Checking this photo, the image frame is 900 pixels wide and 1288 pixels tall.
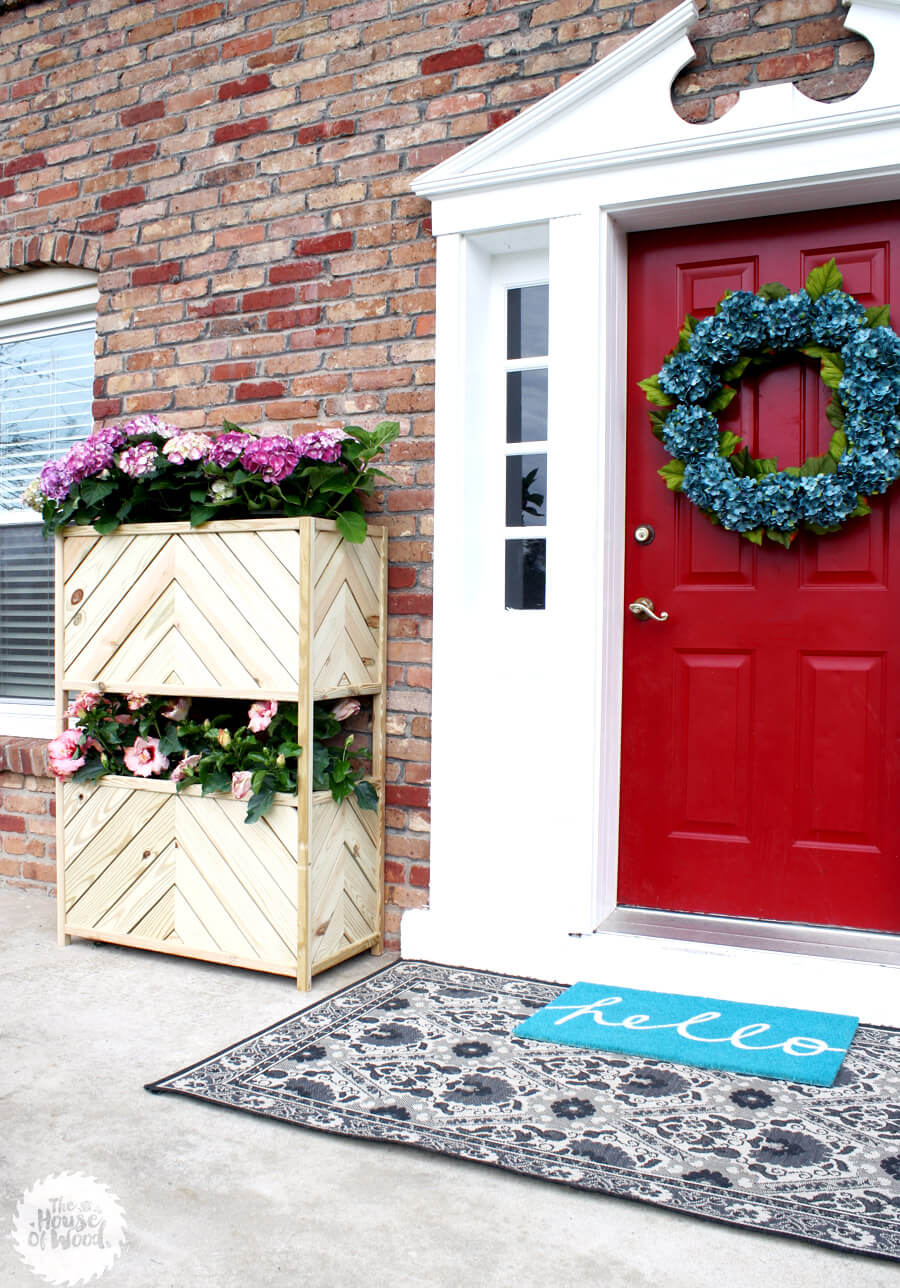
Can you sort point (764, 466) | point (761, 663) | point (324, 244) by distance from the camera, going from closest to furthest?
point (764, 466) → point (761, 663) → point (324, 244)

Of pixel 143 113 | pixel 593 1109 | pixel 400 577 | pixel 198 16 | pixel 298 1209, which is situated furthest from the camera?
pixel 143 113

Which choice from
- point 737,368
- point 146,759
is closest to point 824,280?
point 737,368

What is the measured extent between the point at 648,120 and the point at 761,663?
1.55 m

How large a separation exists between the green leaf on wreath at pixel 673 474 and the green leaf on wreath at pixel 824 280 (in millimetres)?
561

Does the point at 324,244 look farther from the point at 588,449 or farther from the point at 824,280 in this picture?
the point at 824,280

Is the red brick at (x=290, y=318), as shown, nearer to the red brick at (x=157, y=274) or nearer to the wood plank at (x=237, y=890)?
the red brick at (x=157, y=274)

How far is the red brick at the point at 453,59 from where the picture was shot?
A: 3412 millimetres

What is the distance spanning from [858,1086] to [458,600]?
170 cm

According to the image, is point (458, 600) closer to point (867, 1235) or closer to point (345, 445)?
point (345, 445)

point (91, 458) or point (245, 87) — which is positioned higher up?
point (245, 87)

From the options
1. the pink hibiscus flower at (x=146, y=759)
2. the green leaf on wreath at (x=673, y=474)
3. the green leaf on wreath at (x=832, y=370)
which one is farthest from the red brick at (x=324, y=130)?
the pink hibiscus flower at (x=146, y=759)

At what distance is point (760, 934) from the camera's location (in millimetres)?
3121

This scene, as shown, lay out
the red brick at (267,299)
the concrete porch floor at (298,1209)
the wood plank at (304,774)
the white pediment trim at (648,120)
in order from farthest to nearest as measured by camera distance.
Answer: the red brick at (267,299), the wood plank at (304,774), the white pediment trim at (648,120), the concrete porch floor at (298,1209)

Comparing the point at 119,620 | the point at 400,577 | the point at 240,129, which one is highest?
the point at 240,129
